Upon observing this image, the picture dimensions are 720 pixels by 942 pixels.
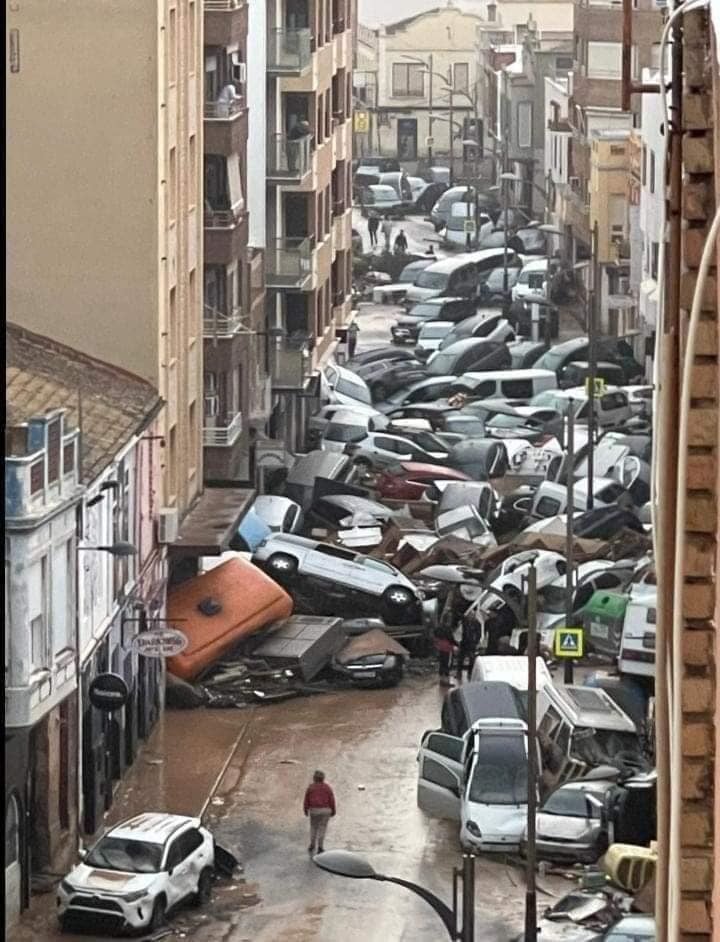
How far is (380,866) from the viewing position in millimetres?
4582

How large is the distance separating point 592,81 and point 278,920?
171 centimetres

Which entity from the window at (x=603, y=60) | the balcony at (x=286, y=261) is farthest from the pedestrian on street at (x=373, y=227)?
the window at (x=603, y=60)

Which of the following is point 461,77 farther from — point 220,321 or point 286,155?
point 220,321

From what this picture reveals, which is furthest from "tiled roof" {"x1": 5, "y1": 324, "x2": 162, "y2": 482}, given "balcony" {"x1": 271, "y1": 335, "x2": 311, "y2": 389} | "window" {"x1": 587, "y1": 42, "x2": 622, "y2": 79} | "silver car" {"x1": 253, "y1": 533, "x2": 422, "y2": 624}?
"window" {"x1": 587, "y1": 42, "x2": 622, "y2": 79}

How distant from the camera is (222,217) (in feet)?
16.3

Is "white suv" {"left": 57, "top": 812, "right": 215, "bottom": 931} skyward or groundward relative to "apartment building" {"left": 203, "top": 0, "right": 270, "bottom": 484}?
groundward

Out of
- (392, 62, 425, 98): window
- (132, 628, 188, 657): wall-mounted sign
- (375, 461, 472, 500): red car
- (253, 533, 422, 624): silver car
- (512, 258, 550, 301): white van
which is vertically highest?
(392, 62, 425, 98): window

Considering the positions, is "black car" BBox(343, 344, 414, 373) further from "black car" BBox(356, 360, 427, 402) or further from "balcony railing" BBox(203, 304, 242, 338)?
"balcony railing" BBox(203, 304, 242, 338)

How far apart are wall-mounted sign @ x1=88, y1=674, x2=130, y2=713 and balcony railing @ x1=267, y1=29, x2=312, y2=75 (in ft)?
3.97

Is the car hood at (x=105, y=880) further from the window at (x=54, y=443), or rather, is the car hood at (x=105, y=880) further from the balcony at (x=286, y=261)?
the balcony at (x=286, y=261)

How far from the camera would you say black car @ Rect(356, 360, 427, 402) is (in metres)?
5.16

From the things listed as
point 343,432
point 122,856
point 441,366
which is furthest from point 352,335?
point 122,856

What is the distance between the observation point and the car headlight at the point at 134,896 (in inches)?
175

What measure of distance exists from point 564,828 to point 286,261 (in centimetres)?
127
